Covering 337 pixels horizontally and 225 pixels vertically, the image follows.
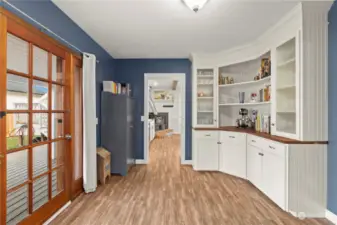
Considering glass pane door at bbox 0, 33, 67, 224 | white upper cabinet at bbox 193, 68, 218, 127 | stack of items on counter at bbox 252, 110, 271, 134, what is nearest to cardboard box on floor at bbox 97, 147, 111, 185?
glass pane door at bbox 0, 33, 67, 224

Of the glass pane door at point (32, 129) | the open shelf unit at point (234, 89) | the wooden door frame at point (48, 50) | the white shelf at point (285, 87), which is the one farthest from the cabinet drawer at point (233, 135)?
the glass pane door at point (32, 129)

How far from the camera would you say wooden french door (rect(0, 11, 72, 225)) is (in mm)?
1841

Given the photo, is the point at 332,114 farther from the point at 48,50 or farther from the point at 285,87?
the point at 48,50

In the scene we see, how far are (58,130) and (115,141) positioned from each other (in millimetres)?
1533

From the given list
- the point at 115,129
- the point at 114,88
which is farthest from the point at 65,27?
the point at 115,129

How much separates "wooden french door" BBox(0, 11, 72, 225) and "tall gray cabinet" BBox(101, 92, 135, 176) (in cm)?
131

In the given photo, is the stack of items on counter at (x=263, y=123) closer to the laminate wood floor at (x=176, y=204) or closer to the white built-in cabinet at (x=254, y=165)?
the white built-in cabinet at (x=254, y=165)

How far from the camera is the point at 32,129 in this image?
7.21ft

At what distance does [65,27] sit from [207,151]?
10.8ft

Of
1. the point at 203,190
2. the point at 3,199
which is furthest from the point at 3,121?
the point at 203,190

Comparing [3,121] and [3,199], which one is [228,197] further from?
[3,121]

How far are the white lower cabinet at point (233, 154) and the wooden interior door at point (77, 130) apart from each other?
2625 mm

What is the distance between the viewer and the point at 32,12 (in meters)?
2.14

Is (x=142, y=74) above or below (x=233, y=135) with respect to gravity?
above
